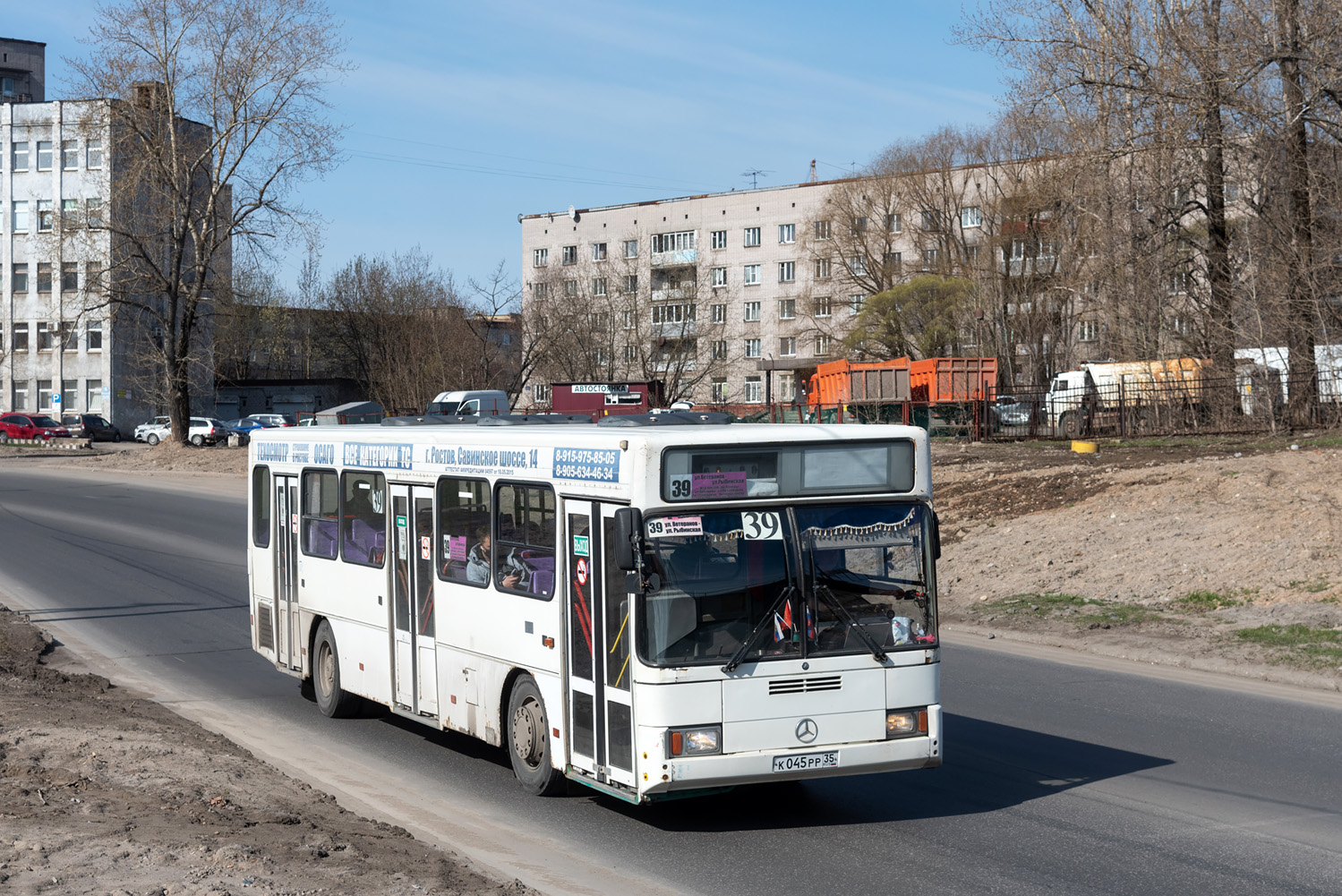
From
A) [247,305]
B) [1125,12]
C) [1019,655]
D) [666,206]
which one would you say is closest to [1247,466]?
[1019,655]

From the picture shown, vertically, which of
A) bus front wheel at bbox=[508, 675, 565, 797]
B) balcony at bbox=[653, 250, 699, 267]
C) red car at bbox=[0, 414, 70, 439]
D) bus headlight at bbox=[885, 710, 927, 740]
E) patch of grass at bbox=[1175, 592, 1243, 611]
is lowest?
patch of grass at bbox=[1175, 592, 1243, 611]

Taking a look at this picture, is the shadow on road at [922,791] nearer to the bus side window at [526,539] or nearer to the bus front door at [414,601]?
the bus side window at [526,539]

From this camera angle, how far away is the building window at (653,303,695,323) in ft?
254

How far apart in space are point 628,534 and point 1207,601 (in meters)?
11.2

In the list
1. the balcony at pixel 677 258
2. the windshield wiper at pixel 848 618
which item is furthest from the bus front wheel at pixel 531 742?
the balcony at pixel 677 258

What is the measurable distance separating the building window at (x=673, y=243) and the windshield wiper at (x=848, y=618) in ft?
290

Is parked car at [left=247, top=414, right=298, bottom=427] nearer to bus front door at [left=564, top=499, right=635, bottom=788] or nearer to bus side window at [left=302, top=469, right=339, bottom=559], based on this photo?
bus side window at [left=302, top=469, right=339, bottom=559]

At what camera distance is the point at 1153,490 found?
837 inches

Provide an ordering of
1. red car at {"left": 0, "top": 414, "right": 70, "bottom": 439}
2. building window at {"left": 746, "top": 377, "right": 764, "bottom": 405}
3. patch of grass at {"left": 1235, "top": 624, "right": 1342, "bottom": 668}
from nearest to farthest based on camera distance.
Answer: patch of grass at {"left": 1235, "top": 624, "right": 1342, "bottom": 668} → red car at {"left": 0, "top": 414, "right": 70, "bottom": 439} → building window at {"left": 746, "top": 377, "right": 764, "bottom": 405}

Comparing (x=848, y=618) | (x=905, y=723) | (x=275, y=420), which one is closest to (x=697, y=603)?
(x=848, y=618)

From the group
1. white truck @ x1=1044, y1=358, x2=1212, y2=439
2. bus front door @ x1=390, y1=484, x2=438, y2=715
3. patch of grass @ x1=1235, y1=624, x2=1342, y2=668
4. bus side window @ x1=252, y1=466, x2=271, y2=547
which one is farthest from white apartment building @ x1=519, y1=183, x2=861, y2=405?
bus front door @ x1=390, y1=484, x2=438, y2=715

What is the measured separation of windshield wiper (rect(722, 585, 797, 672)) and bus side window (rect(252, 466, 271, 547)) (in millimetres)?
6992

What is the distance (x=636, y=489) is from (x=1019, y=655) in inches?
324

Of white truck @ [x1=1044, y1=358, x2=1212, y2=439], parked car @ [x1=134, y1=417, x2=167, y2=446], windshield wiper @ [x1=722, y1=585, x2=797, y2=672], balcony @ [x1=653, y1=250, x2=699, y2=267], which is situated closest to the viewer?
windshield wiper @ [x1=722, y1=585, x2=797, y2=672]
